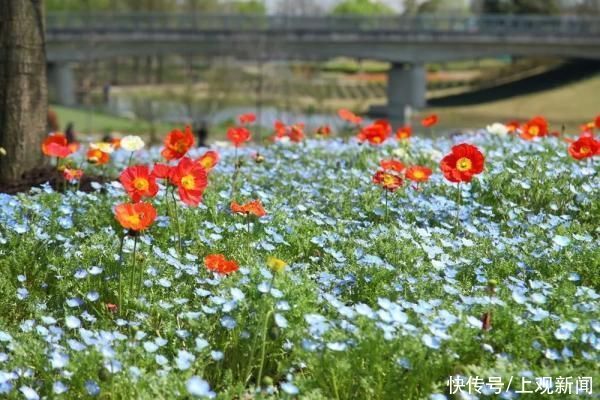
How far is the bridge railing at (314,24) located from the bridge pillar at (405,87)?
263 centimetres

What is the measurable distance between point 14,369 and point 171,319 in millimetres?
720

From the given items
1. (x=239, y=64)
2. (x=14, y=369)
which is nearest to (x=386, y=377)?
(x=14, y=369)

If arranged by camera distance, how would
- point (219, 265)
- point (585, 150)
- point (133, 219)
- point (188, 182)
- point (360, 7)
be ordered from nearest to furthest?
1. point (133, 219)
2. point (219, 265)
3. point (188, 182)
4. point (585, 150)
5. point (360, 7)

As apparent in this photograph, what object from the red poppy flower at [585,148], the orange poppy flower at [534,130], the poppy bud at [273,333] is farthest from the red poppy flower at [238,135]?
the poppy bud at [273,333]

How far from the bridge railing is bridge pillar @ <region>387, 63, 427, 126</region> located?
2.63m

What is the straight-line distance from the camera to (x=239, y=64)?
155 ft

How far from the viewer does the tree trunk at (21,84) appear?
6305 millimetres

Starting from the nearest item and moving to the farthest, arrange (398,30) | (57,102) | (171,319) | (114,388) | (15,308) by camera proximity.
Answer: (114,388) → (171,319) → (15,308) → (57,102) → (398,30)

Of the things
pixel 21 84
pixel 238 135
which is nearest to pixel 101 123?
pixel 21 84

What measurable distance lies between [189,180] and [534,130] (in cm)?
374

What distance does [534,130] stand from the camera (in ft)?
22.7

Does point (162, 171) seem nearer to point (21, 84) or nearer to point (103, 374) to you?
point (103, 374)

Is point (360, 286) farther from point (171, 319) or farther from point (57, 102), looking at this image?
point (57, 102)

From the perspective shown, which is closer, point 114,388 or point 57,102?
point 114,388
